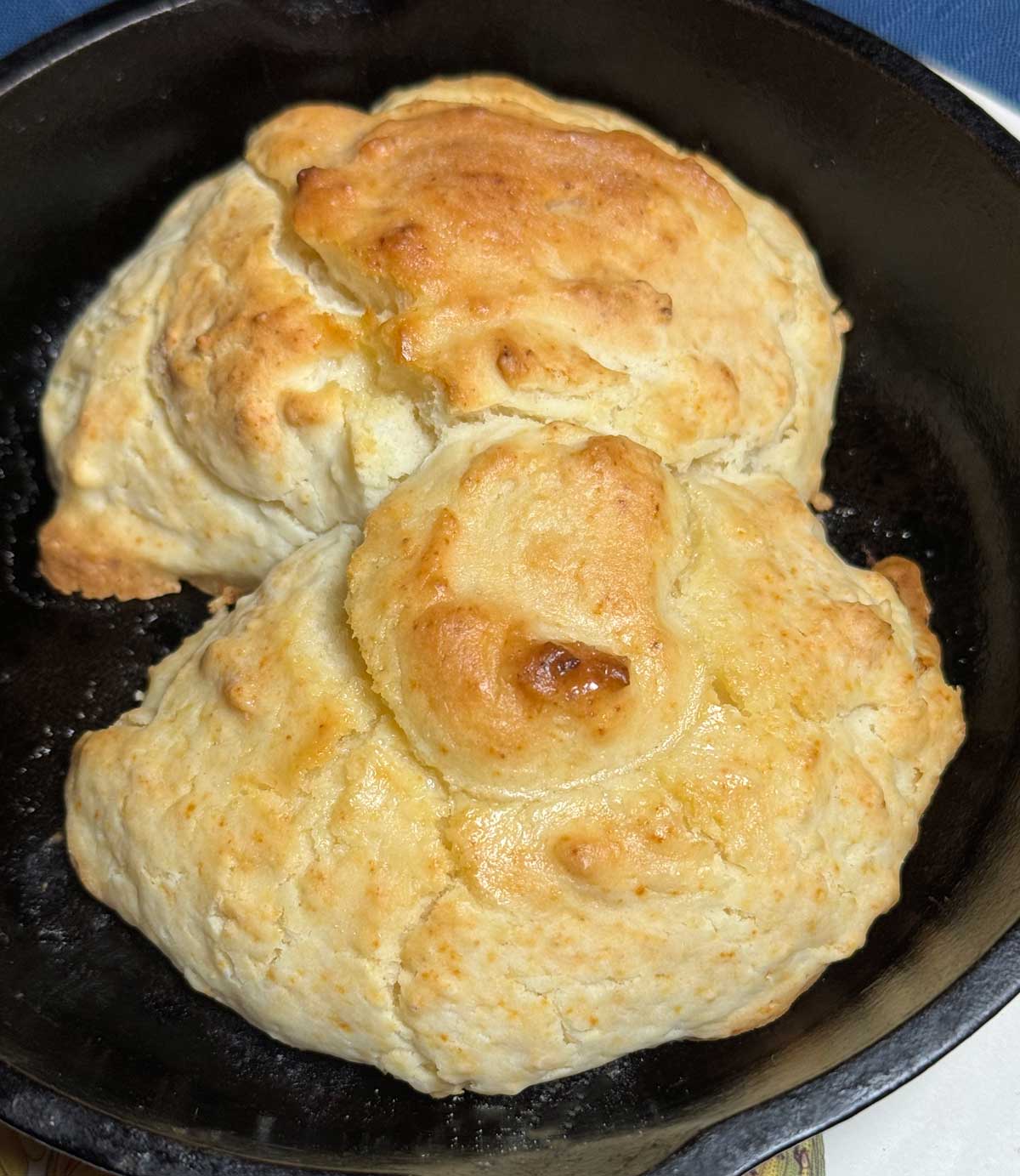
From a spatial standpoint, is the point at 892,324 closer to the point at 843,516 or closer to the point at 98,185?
the point at 843,516

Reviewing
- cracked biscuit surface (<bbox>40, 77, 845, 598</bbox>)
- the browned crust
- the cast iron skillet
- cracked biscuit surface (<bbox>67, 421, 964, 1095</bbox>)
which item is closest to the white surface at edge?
the cast iron skillet

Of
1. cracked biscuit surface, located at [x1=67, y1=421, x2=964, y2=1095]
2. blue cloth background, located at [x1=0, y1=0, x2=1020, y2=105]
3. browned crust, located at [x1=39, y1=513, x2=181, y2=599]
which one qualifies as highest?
blue cloth background, located at [x1=0, y1=0, x2=1020, y2=105]

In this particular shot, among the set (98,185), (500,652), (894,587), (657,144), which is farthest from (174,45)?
(894,587)

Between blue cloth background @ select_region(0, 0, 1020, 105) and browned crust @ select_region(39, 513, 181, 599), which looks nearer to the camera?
browned crust @ select_region(39, 513, 181, 599)

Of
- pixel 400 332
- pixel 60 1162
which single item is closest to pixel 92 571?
pixel 400 332

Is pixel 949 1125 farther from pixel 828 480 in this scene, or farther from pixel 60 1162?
pixel 60 1162

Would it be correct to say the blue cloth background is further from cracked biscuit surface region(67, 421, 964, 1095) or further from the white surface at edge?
the white surface at edge
